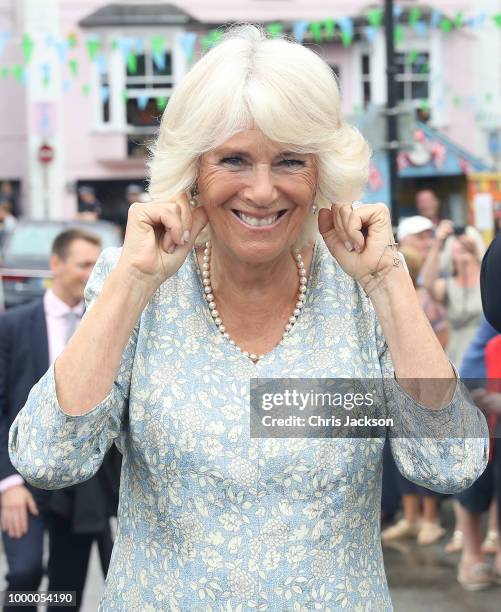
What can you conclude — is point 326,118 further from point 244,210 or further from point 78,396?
point 78,396

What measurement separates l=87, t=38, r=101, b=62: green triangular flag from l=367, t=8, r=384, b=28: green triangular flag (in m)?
5.98

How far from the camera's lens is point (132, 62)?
25812mm

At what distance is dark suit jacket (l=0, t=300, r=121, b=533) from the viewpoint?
4.84 m

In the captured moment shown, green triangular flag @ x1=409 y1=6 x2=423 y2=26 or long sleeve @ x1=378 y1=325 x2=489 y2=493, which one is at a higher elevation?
green triangular flag @ x1=409 y1=6 x2=423 y2=26

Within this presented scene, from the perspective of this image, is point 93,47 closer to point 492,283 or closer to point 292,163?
point 292,163

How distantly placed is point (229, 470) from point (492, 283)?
665 millimetres

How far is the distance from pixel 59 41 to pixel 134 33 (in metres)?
1.99

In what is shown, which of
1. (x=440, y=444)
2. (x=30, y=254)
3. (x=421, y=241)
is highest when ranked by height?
(x=440, y=444)

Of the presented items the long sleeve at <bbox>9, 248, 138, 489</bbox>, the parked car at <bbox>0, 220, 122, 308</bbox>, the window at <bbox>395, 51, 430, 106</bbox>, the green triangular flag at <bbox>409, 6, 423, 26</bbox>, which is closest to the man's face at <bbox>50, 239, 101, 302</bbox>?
the long sleeve at <bbox>9, 248, 138, 489</bbox>

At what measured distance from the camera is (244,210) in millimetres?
2537

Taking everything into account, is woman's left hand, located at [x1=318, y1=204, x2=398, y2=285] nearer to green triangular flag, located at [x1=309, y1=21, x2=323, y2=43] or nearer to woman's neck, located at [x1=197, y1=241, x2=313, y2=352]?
woman's neck, located at [x1=197, y1=241, x2=313, y2=352]

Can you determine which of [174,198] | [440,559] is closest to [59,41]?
[440,559]

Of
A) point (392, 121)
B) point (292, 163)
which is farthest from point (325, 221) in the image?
point (392, 121)

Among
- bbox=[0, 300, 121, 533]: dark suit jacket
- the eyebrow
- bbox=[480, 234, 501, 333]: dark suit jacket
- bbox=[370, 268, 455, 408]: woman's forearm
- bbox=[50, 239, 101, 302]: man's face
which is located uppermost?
the eyebrow
